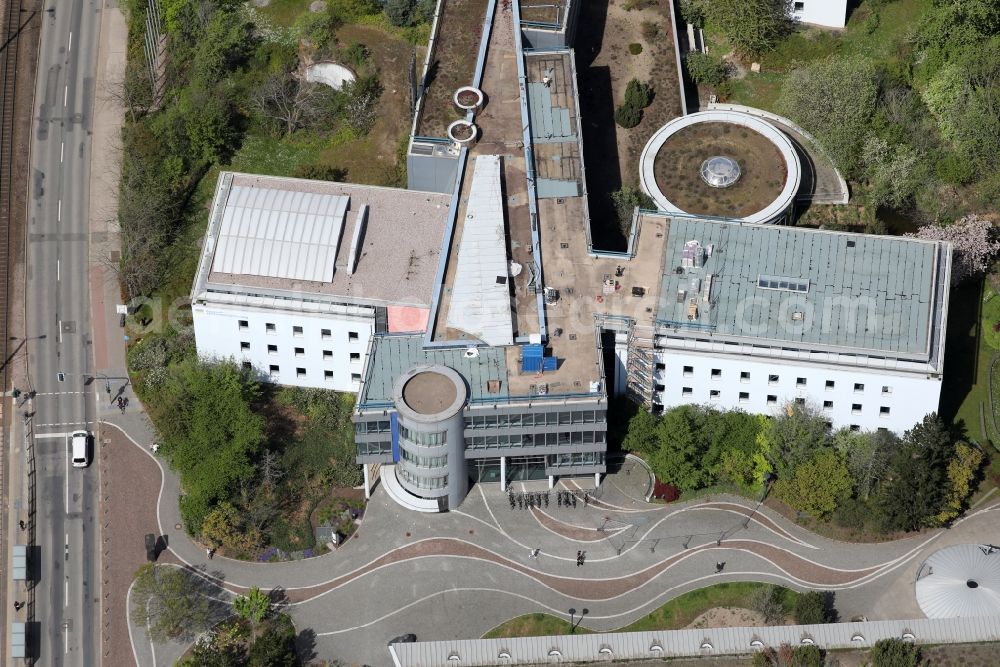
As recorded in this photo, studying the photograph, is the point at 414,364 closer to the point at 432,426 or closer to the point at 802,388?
the point at 432,426

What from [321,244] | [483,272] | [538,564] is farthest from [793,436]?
[321,244]

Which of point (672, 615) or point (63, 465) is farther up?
point (63, 465)

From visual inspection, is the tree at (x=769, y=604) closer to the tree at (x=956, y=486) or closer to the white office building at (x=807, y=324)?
the tree at (x=956, y=486)

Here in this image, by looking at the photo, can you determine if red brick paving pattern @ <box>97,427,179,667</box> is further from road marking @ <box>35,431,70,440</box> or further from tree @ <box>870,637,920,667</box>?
tree @ <box>870,637,920,667</box>

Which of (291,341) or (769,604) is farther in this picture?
(291,341)

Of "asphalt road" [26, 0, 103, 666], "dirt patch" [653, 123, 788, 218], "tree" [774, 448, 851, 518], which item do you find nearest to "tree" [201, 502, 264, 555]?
"asphalt road" [26, 0, 103, 666]

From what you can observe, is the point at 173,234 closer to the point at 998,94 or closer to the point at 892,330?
the point at 892,330

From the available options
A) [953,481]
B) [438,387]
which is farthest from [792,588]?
[438,387]

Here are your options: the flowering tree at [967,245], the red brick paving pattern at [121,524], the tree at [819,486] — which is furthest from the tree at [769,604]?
A: the red brick paving pattern at [121,524]
